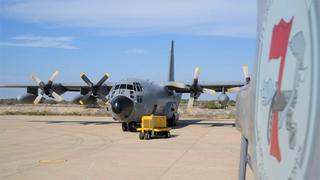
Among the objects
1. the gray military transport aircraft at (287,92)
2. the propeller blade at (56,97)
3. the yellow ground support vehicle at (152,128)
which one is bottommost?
the yellow ground support vehicle at (152,128)

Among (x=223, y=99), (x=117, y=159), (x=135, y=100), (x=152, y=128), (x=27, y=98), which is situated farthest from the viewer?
(x=27, y=98)

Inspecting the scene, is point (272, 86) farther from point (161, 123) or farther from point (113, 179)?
point (161, 123)

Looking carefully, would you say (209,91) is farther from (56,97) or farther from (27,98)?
(27,98)

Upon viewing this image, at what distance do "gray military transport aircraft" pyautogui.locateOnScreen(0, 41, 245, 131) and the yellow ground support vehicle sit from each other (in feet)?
8.63

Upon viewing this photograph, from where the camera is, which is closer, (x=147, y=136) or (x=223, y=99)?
(x=147, y=136)

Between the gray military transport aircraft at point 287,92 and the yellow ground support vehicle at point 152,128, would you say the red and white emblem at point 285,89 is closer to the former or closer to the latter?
the gray military transport aircraft at point 287,92

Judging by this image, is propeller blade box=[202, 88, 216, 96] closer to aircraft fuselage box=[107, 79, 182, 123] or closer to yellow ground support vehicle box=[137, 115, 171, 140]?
aircraft fuselage box=[107, 79, 182, 123]

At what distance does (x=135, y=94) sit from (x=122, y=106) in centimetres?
152

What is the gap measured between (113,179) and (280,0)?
26.8 ft

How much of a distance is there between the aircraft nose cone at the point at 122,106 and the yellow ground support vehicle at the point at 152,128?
244 cm

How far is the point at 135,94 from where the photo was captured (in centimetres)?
2406

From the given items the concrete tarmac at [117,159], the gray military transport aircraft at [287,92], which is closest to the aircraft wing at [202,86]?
the concrete tarmac at [117,159]

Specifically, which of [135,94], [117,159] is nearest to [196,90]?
[135,94]

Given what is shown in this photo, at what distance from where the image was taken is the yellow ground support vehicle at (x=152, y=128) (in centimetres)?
2022
